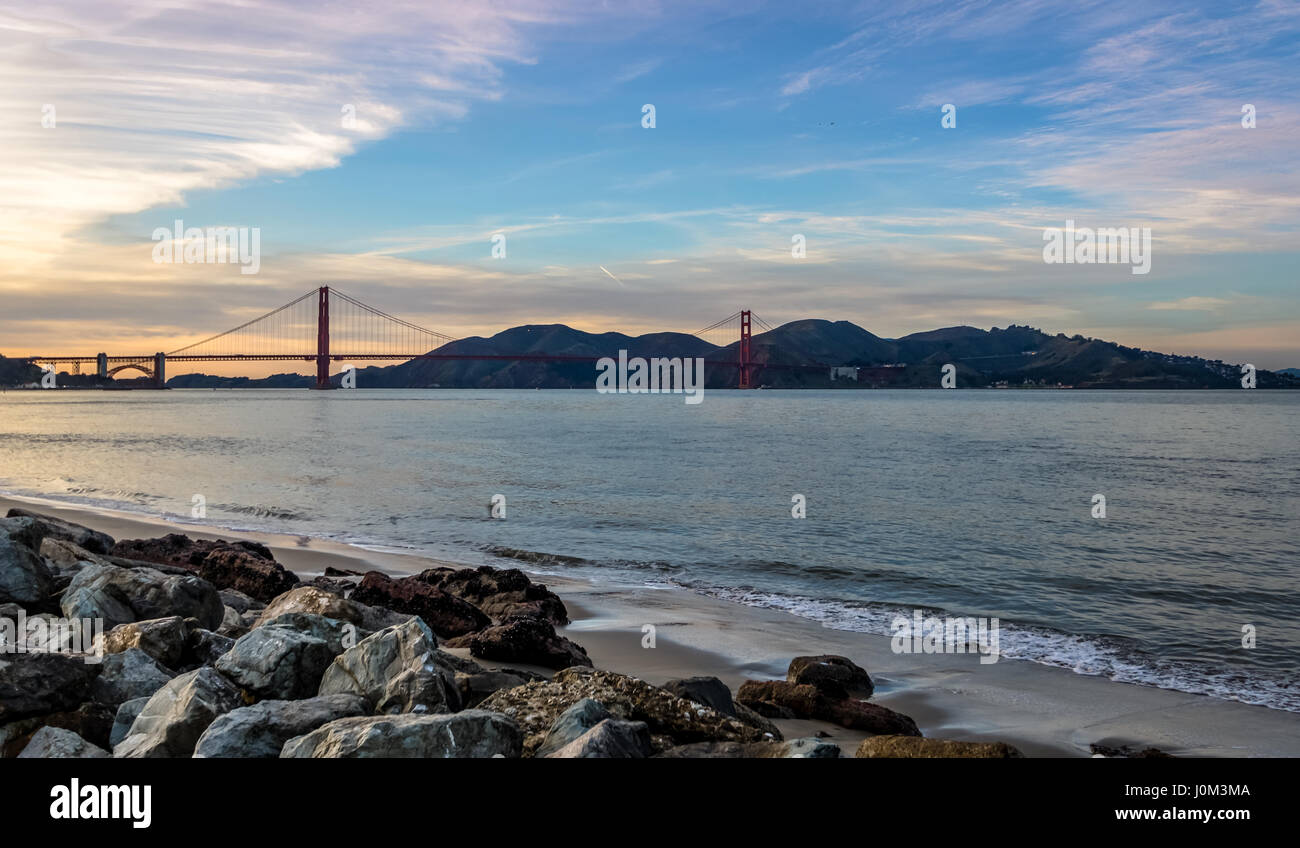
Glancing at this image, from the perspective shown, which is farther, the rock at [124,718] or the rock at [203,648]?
the rock at [203,648]

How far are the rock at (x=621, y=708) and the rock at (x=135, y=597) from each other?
125 inches

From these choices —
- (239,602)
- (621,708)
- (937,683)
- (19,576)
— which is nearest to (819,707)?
(937,683)

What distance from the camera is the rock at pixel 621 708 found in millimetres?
4453

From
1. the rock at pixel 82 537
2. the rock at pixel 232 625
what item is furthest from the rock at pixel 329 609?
the rock at pixel 82 537

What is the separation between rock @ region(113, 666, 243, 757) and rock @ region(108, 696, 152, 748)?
10 cm

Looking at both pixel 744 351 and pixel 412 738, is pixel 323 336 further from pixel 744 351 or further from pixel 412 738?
pixel 412 738

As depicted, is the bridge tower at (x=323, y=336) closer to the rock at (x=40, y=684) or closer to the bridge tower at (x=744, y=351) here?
the bridge tower at (x=744, y=351)

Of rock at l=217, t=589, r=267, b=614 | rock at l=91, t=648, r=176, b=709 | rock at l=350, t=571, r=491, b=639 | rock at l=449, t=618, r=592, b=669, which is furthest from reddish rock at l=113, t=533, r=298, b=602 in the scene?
rock at l=91, t=648, r=176, b=709

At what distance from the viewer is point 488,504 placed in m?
20.9

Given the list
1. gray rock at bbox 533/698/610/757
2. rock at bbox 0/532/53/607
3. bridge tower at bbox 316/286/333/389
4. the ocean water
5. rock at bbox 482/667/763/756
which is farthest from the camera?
bridge tower at bbox 316/286/333/389

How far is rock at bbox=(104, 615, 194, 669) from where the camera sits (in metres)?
5.51

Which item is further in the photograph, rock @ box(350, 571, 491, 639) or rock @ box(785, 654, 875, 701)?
rock @ box(350, 571, 491, 639)

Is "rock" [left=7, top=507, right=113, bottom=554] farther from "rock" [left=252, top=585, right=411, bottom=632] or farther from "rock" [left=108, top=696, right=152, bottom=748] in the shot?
"rock" [left=108, top=696, right=152, bottom=748]
